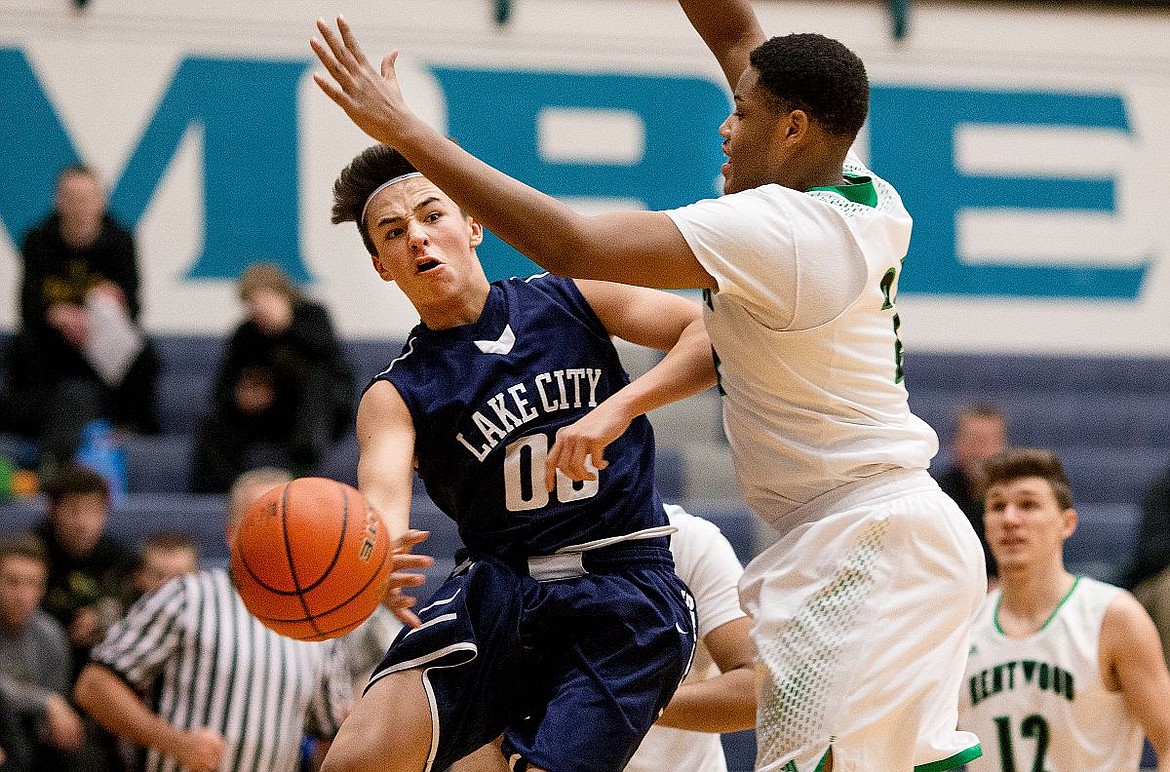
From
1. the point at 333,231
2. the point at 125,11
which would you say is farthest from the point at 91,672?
the point at 125,11

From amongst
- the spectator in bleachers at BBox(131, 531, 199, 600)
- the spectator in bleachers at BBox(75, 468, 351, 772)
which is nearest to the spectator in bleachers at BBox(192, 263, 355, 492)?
the spectator in bleachers at BBox(131, 531, 199, 600)

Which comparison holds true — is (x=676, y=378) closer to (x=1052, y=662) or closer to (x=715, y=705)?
(x=715, y=705)

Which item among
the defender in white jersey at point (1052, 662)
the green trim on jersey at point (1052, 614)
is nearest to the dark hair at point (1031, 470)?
the defender in white jersey at point (1052, 662)

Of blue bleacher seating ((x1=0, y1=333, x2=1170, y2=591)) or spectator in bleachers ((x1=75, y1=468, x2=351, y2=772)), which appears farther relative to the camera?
blue bleacher seating ((x1=0, y1=333, x2=1170, y2=591))

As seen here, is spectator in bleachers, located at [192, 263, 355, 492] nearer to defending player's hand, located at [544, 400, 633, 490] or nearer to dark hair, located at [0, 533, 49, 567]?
dark hair, located at [0, 533, 49, 567]

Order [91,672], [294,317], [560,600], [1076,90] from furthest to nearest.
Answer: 1. [1076,90]
2. [294,317]
3. [91,672]
4. [560,600]

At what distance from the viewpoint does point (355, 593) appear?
3578 mm

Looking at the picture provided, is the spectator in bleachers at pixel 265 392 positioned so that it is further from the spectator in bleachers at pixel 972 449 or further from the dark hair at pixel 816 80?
the dark hair at pixel 816 80

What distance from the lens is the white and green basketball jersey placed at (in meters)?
5.61

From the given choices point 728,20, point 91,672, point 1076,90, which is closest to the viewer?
point 728,20

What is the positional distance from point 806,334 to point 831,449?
0.29 meters

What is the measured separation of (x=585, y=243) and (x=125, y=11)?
9177mm

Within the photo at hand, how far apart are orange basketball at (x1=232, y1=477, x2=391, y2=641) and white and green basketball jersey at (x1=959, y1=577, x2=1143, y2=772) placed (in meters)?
2.77

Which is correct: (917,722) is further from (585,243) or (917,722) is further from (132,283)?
(132,283)
